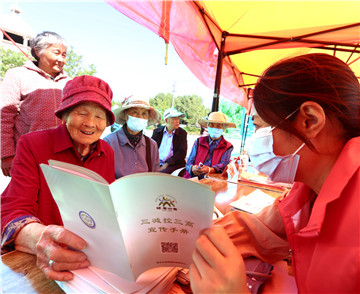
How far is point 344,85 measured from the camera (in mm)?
678

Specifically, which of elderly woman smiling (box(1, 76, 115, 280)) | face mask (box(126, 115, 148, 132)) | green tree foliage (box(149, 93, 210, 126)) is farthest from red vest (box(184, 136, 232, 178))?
green tree foliage (box(149, 93, 210, 126))

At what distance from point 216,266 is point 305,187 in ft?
2.21

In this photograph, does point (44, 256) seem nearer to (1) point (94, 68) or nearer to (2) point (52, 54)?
(2) point (52, 54)

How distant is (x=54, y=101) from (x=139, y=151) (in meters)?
1.05

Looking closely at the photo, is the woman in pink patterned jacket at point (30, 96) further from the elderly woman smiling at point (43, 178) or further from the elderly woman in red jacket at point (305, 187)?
the elderly woman in red jacket at point (305, 187)

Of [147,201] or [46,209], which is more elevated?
[147,201]

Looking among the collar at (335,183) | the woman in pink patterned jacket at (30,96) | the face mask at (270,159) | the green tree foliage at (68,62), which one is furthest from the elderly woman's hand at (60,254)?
the green tree foliage at (68,62)

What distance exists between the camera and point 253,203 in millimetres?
1361

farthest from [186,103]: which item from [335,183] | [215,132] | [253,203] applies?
[335,183]

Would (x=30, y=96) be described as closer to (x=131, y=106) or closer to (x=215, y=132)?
(x=131, y=106)

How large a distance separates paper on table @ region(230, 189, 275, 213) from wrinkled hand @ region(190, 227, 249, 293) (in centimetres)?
82

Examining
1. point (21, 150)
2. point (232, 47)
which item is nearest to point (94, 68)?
point (232, 47)

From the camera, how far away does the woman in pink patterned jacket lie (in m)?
1.75

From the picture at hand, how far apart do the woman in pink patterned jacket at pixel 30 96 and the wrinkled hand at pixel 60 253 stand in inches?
62.0
